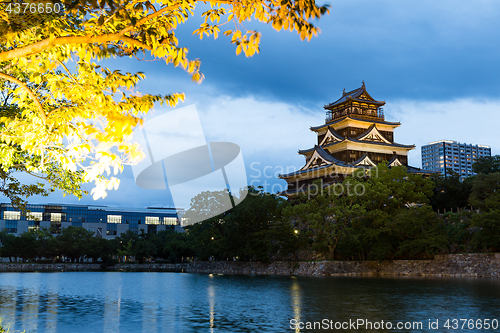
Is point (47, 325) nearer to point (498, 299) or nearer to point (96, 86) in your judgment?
point (96, 86)

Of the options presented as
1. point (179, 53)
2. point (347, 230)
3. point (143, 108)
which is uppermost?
point (179, 53)

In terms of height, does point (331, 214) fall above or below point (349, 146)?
below

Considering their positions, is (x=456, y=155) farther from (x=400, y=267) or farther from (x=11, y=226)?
(x=11, y=226)

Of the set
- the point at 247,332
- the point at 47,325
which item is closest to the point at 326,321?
the point at 247,332

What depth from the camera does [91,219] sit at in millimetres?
99312

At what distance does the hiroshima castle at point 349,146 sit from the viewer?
52.6 m

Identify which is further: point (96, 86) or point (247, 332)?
point (247, 332)

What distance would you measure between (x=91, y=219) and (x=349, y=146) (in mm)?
65509

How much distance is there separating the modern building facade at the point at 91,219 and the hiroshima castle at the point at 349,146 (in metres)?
42.0

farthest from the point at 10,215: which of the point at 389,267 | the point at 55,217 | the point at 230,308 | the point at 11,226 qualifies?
the point at 230,308

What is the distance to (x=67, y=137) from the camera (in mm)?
7684

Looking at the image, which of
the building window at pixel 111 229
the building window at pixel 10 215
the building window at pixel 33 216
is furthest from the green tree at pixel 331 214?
the building window at pixel 10 215

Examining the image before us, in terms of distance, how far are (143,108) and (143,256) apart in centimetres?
7310

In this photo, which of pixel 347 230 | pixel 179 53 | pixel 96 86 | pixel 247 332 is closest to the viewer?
pixel 179 53
